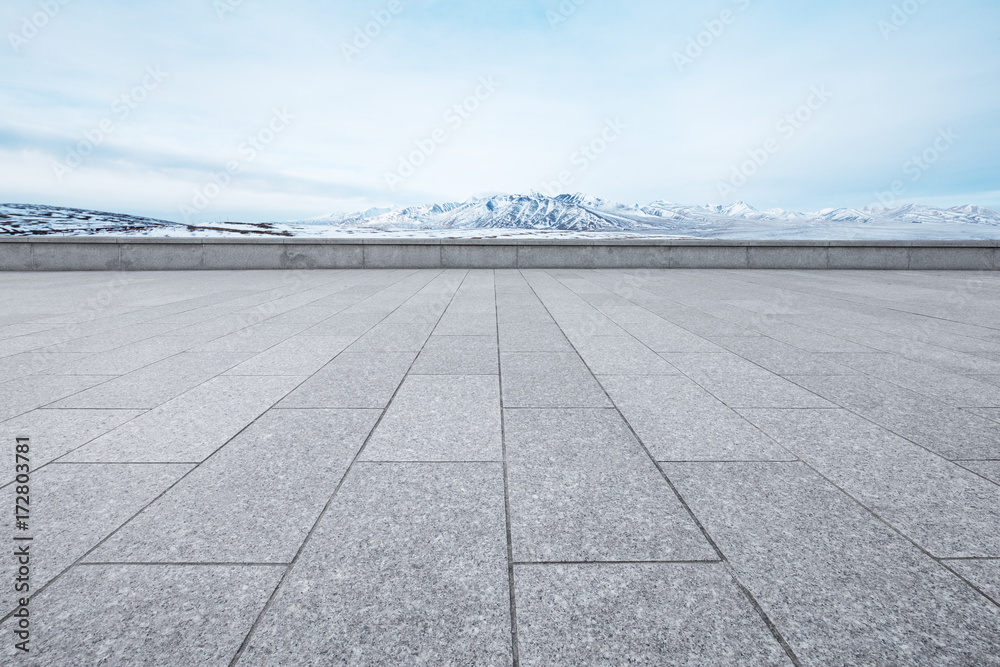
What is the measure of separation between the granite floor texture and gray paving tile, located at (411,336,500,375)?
6 centimetres

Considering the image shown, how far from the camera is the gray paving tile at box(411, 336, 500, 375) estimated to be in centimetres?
518

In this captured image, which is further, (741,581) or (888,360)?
(888,360)

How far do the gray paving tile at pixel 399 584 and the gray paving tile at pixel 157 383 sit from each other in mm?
2612

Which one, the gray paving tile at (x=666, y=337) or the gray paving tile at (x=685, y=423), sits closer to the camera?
the gray paving tile at (x=685, y=423)

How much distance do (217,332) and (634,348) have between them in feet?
18.2

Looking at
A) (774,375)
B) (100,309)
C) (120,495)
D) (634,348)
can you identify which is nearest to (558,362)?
(634,348)

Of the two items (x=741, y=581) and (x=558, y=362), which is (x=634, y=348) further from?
(x=741, y=581)

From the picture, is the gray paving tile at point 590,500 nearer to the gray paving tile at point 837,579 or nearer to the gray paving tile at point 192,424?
the gray paving tile at point 837,579

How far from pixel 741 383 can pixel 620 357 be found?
4.35ft

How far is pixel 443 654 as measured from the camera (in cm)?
171

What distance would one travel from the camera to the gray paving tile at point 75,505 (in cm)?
219

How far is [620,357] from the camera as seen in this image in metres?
5.73

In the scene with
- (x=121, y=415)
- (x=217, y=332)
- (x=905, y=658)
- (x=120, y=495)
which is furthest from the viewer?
(x=217, y=332)

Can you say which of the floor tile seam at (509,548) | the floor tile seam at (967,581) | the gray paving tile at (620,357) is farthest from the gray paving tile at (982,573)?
the gray paving tile at (620,357)
